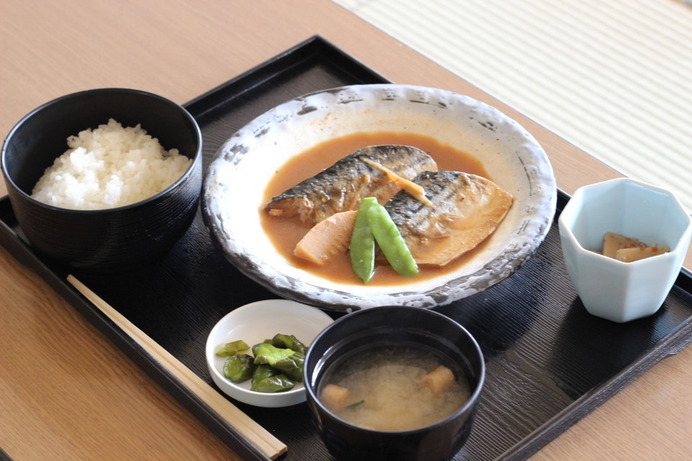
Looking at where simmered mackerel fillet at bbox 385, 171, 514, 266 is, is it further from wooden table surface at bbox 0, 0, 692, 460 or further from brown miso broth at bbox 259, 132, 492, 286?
wooden table surface at bbox 0, 0, 692, 460

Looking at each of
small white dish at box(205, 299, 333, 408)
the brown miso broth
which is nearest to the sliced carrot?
the brown miso broth

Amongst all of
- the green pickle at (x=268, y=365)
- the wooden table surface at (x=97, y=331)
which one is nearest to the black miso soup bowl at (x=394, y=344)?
the green pickle at (x=268, y=365)

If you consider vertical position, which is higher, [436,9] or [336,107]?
[336,107]

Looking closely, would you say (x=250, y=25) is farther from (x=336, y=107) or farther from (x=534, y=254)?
(x=534, y=254)

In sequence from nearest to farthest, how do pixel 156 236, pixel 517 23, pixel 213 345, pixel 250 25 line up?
pixel 213 345
pixel 156 236
pixel 250 25
pixel 517 23

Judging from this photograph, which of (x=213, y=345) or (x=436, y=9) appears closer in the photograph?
(x=213, y=345)

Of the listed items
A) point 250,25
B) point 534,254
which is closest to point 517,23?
point 250,25

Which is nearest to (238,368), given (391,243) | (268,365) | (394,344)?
(268,365)

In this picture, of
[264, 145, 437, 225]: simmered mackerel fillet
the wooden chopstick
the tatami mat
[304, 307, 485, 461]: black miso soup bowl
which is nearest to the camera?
[304, 307, 485, 461]: black miso soup bowl
